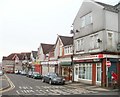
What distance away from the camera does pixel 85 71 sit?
3259cm

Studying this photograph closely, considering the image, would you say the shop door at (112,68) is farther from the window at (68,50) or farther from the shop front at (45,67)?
the shop front at (45,67)

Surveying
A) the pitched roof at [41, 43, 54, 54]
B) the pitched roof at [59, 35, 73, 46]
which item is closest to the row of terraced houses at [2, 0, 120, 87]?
the pitched roof at [59, 35, 73, 46]

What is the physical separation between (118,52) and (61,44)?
15910 mm

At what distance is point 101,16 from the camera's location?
29.3 metres

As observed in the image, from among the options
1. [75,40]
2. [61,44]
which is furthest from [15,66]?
[75,40]

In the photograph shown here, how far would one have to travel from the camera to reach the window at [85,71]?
103 ft

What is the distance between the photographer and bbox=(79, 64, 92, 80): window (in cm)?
3136

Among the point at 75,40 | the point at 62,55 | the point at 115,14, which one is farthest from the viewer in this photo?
the point at 62,55

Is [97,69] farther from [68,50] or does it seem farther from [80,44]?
[68,50]

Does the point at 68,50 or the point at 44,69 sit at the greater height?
the point at 68,50

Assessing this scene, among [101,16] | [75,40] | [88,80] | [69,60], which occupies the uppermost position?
[101,16]

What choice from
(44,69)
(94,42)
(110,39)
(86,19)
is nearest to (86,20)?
(86,19)

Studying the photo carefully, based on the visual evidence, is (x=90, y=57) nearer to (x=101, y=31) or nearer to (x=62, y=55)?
(x=101, y=31)

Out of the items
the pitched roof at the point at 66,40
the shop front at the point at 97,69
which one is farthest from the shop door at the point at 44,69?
the shop front at the point at 97,69
